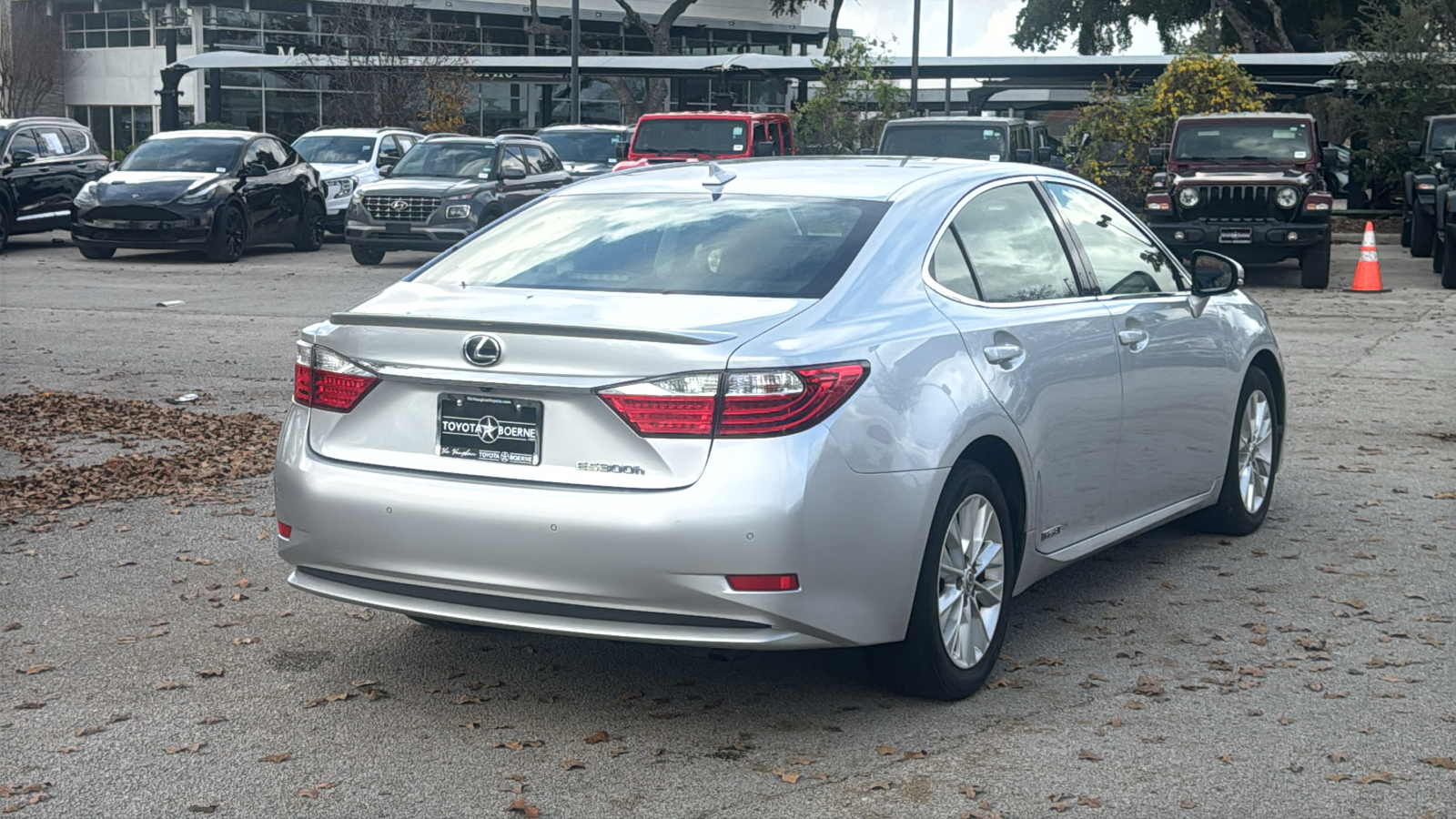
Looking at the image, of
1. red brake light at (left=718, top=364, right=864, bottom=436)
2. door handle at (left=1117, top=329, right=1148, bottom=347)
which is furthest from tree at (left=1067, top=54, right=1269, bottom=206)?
red brake light at (left=718, top=364, right=864, bottom=436)

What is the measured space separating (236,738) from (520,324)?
133cm

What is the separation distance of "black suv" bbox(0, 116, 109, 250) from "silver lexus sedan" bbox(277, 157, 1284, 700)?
68.3 feet

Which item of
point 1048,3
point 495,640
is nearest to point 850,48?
point 495,640

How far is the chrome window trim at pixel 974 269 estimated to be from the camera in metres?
5.30

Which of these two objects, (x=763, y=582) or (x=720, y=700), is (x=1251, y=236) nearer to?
(x=720, y=700)

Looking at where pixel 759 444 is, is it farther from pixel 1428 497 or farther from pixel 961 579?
pixel 1428 497

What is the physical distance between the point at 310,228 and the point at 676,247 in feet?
70.9

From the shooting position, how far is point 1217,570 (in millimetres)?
6855

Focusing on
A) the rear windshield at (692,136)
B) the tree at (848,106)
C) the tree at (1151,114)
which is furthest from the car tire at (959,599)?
the tree at (848,106)

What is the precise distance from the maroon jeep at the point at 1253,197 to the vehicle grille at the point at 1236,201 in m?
0.01

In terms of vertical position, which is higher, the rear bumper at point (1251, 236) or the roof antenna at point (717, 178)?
the roof antenna at point (717, 178)

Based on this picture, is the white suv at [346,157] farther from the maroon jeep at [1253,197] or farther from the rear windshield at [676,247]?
the rear windshield at [676,247]

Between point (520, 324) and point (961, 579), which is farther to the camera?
point (961, 579)

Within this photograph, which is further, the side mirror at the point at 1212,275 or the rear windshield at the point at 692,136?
the rear windshield at the point at 692,136
